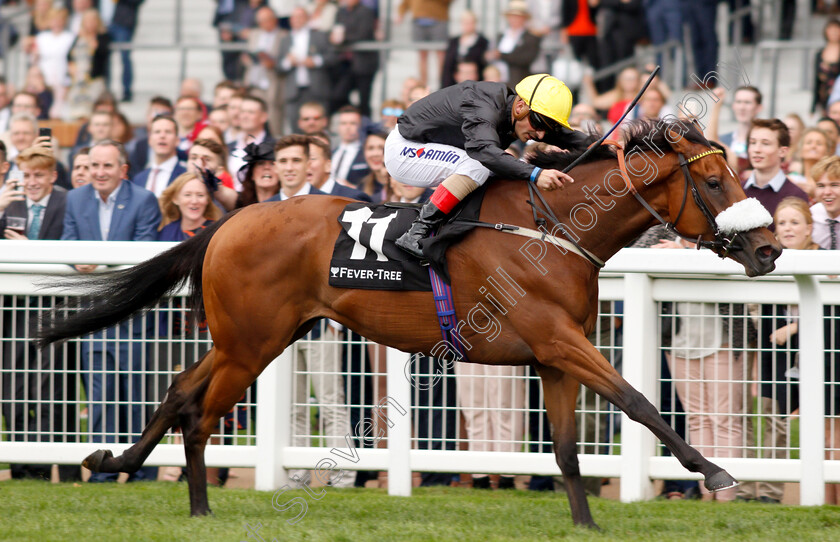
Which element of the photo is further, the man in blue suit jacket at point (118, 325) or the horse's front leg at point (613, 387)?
the man in blue suit jacket at point (118, 325)

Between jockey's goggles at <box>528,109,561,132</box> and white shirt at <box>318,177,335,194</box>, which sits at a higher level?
jockey's goggles at <box>528,109,561,132</box>

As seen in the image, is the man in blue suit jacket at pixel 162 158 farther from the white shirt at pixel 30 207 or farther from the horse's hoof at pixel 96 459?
the horse's hoof at pixel 96 459

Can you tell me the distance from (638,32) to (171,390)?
7.90 m

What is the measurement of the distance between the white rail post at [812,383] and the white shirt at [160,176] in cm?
471

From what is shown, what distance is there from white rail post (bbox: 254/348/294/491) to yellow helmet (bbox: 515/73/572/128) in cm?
193

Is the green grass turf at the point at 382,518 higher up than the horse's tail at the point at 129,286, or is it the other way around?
the horse's tail at the point at 129,286

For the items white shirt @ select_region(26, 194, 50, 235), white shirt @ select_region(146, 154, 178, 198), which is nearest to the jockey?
white shirt @ select_region(26, 194, 50, 235)

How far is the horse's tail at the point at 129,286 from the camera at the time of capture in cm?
521

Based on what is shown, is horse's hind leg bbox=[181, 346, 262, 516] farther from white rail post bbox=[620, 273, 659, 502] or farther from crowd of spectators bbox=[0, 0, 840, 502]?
white rail post bbox=[620, 273, 659, 502]

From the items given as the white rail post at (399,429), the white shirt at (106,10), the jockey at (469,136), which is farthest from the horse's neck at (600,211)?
the white shirt at (106,10)

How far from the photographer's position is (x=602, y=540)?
4.39m

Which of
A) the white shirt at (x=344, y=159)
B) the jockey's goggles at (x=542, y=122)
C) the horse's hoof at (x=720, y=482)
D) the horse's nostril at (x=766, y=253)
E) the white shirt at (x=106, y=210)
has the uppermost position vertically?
the white shirt at (x=344, y=159)

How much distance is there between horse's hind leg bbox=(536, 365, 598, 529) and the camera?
475 centimetres

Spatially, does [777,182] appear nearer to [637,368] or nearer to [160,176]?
[637,368]
